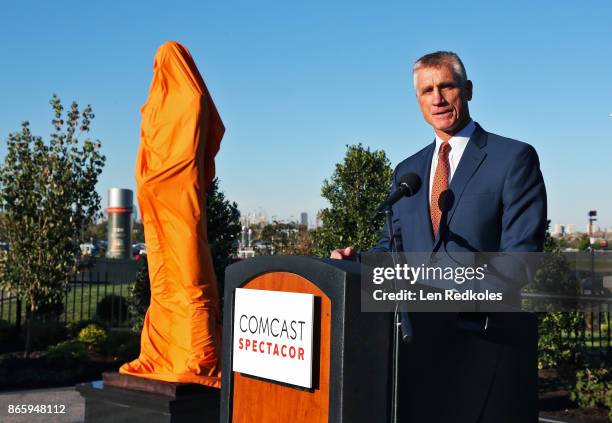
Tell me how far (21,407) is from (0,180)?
3.88 m

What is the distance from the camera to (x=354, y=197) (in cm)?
955

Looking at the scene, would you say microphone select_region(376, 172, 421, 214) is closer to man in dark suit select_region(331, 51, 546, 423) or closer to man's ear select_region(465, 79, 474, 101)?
man in dark suit select_region(331, 51, 546, 423)

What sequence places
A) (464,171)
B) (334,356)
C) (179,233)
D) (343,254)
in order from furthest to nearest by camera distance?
(179,233)
(464,171)
(343,254)
(334,356)

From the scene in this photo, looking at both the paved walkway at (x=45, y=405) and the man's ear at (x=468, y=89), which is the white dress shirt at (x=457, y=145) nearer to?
the man's ear at (x=468, y=89)

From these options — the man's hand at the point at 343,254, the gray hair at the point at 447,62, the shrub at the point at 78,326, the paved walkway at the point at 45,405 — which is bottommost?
the paved walkway at the point at 45,405

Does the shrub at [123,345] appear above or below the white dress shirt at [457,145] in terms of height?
Answer: below

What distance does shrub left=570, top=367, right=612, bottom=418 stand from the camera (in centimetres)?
773

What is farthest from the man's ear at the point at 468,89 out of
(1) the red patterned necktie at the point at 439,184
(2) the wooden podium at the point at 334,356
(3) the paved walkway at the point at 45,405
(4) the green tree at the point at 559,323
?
(3) the paved walkway at the point at 45,405

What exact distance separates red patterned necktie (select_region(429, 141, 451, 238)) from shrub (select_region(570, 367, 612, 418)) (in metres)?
5.98

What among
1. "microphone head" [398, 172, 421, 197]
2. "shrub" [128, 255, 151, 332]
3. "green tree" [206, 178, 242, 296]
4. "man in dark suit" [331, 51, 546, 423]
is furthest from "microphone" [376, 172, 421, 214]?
"shrub" [128, 255, 151, 332]

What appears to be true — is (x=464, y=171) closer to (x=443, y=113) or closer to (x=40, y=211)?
(x=443, y=113)

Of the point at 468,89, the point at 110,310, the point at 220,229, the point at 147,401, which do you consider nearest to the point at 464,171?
the point at 468,89

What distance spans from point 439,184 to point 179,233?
3.69m

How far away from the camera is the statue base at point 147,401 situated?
219 inches
